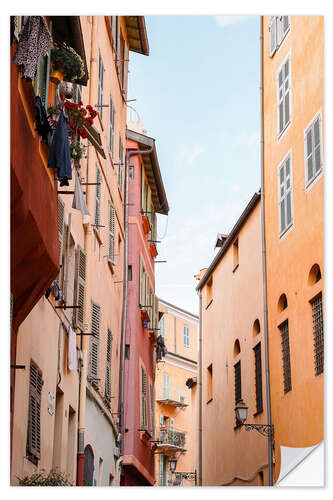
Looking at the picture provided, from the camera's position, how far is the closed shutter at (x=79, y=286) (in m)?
12.9

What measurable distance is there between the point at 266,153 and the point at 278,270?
227 centimetres

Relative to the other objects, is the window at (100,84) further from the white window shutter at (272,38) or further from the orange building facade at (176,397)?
the orange building facade at (176,397)

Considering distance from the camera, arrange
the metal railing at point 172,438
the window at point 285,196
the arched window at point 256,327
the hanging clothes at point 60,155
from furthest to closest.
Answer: the metal railing at point 172,438 < the arched window at point 256,327 < the window at point 285,196 < the hanging clothes at point 60,155

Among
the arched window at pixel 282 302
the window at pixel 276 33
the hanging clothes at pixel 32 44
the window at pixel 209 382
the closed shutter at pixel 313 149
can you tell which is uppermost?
the window at pixel 276 33

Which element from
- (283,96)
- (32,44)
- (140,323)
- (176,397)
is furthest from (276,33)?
(176,397)

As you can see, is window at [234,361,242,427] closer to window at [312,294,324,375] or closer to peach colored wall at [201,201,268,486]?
peach colored wall at [201,201,268,486]

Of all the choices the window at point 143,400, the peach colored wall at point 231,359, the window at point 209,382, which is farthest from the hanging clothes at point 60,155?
the window at point 209,382

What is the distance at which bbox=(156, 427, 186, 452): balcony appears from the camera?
28.6 meters

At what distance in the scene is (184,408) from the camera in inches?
1181

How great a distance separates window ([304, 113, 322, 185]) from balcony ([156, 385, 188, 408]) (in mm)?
16347

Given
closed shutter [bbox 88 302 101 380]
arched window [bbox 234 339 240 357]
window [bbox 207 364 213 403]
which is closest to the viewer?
closed shutter [bbox 88 302 101 380]

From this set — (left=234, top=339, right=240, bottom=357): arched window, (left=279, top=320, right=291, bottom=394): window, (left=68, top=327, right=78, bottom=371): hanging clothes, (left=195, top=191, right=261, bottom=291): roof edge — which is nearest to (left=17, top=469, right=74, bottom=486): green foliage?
Answer: (left=68, top=327, right=78, bottom=371): hanging clothes

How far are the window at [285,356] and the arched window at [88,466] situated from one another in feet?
9.96

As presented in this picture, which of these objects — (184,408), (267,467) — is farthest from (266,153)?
(184,408)
